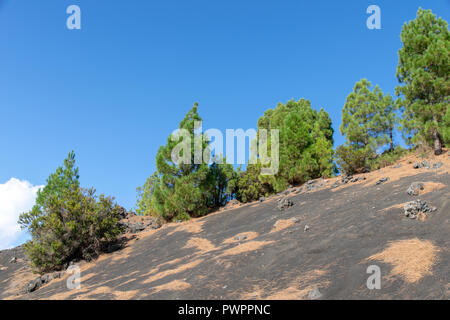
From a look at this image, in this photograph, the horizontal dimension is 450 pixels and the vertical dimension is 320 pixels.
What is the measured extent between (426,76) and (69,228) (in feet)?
75.9

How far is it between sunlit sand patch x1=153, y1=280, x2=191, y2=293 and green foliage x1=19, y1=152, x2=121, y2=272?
36.0 feet

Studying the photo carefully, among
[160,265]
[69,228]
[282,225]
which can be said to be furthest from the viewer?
[69,228]

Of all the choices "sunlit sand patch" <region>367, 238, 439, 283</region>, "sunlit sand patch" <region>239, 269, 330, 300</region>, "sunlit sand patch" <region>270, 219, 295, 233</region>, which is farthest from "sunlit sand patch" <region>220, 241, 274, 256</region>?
"sunlit sand patch" <region>367, 238, 439, 283</region>

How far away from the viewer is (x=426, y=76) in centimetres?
2150

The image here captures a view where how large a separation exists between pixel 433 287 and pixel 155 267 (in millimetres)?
9293

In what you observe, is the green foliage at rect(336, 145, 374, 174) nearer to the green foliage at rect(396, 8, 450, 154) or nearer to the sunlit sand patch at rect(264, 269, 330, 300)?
the green foliage at rect(396, 8, 450, 154)

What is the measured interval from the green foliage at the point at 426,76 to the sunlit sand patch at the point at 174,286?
18144 millimetres

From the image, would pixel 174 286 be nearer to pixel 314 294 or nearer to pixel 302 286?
pixel 302 286

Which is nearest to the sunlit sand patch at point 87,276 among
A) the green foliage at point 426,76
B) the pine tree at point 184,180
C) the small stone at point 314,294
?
the pine tree at point 184,180

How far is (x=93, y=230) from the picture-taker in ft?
62.7

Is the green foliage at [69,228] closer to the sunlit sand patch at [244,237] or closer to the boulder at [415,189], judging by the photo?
the sunlit sand patch at [244,237]

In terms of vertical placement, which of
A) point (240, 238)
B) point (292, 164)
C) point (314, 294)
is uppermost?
point (292, 164)

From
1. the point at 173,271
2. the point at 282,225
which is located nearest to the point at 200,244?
the point at 282,225
